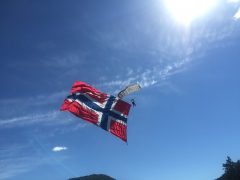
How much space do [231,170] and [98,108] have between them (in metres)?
72.8

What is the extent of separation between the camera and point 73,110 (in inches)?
1217

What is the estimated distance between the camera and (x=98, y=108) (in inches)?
1270

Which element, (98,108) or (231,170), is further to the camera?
(231,170)

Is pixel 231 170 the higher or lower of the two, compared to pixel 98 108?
higher

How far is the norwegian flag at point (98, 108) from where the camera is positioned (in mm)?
30094

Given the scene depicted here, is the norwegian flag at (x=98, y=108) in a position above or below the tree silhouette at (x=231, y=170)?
below

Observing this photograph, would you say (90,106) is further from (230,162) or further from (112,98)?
(230,162)

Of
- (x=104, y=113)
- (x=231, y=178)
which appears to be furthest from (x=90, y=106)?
(x=231, y=178)

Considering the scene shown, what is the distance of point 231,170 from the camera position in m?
95.4

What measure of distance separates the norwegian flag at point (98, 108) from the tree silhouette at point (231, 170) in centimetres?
7180

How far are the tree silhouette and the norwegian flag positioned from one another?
7180cm

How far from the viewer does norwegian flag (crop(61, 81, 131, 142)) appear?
98.7 ft

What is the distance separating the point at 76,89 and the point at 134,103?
543 centimetres

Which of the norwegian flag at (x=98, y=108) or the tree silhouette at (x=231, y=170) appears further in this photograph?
the tree silhouette at (x=231, y=170)
